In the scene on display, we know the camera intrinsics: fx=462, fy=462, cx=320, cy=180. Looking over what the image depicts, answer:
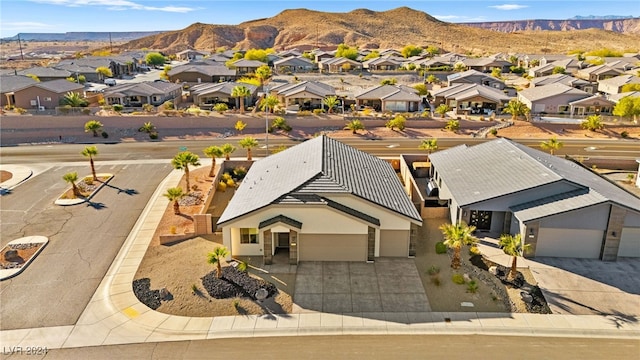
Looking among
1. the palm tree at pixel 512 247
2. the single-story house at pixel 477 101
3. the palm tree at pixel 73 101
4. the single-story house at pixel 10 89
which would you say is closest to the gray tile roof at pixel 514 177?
the palm tree at pixel 512 247

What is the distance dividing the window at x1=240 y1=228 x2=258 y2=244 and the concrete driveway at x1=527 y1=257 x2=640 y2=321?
16.8 m

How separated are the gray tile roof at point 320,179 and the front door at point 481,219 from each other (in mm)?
4801

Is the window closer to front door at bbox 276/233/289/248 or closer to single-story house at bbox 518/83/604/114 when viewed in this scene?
front door at bbox 276/233/289/248

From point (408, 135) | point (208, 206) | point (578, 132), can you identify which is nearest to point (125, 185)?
point (208, 206)

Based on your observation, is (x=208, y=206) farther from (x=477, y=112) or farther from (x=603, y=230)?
(x=477, y=112)

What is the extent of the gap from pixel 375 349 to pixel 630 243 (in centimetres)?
1872

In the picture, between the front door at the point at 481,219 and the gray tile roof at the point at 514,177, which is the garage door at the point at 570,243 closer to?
the gray tile roof at the point at 514,177

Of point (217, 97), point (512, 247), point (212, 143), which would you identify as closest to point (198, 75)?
point (217, 97)

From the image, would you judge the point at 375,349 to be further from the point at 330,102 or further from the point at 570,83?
the point at 570,83

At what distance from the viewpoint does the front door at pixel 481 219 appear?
32062 mm

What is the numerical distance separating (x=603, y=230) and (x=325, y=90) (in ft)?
183

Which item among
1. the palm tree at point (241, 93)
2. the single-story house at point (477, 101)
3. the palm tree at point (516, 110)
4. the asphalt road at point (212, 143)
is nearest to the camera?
the asphalt road at point (212, 143)

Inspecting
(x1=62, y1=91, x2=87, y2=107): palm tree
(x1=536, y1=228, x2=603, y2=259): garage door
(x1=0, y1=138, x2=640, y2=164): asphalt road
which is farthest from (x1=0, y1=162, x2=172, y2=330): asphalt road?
(x1=536, y1=228, x2=603, y2=259): garage door

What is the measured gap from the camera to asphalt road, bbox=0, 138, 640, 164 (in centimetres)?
5331
